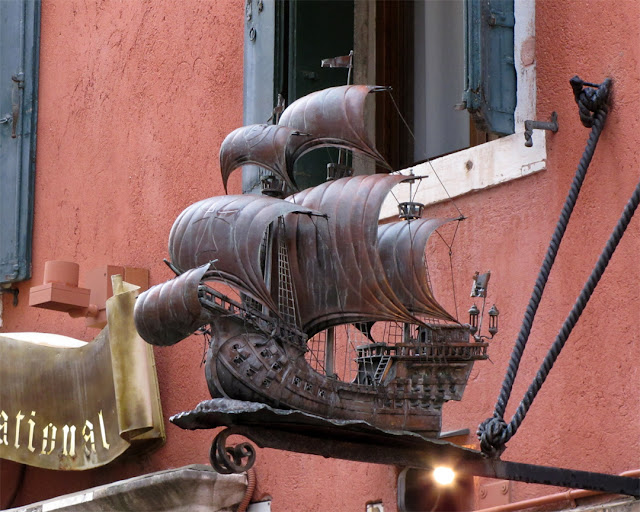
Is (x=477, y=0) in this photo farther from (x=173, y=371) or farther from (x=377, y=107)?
(x=173, y=371)

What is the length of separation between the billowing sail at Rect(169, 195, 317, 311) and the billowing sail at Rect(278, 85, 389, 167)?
633mm

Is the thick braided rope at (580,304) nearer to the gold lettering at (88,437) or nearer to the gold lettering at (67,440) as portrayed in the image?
the gold lettering at (88,437)

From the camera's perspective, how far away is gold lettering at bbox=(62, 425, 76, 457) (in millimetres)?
9086

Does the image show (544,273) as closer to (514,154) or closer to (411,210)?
(411,210)

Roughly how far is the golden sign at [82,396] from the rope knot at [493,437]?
300 centimetres

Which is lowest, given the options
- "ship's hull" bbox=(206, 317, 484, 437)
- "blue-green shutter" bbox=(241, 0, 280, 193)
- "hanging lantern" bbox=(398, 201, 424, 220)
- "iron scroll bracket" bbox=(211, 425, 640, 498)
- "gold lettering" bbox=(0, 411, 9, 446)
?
"iron scroll bracket" bbox=(211, 425, 640, 498)

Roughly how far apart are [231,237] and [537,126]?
4.97ft

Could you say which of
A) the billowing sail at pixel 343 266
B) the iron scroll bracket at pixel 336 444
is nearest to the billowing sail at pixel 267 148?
the billowing sail at pixel 343 266

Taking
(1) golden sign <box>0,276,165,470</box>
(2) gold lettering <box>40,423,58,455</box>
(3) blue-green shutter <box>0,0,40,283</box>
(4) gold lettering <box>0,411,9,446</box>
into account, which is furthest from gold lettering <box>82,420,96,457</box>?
(3) blue-green shutter <box>0,0,40,283</box>

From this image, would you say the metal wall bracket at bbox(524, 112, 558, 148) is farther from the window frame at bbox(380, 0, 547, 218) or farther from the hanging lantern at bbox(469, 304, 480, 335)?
the hanging lantern at bbox(469, 304, 480, 335)

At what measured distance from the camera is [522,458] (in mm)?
7094

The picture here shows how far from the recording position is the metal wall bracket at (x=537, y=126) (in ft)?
23.5

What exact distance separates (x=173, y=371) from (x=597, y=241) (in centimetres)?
297

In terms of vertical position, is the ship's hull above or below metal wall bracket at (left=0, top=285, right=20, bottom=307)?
below
